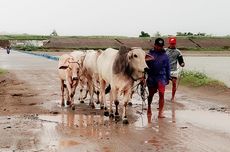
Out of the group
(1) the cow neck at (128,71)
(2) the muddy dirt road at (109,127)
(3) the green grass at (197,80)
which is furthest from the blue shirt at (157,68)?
(3) the green grass at (197,80)

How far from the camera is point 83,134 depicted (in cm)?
994

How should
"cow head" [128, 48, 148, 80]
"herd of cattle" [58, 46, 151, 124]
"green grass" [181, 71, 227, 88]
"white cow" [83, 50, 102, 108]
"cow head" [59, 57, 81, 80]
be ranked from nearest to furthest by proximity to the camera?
"cow head" [128, 48, 148, 80], "herd of cattle" [58, 46, 151, 124], "cow head" [59, 57, 81, 80], "white cow" [83, 50, 102, 108], "green grass" [181, 71, 227, 88]

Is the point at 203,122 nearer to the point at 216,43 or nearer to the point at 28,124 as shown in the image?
the point at 28,124

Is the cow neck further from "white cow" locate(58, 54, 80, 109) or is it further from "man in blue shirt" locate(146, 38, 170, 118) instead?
"white cow" locate(58, 54, 80, 109)

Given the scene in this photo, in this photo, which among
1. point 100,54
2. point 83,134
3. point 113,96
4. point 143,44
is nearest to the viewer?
point 83,134

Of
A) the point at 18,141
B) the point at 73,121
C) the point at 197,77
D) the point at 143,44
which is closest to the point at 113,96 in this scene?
the point at 73,121

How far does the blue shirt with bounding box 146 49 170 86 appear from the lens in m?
12.1

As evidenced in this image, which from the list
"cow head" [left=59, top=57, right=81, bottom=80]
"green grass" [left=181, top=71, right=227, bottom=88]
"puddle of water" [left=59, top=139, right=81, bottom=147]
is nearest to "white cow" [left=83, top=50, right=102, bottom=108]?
"cow head" [left=59, top=57, right=81, bottom=80]

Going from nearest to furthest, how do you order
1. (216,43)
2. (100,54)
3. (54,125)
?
(54,125) → (100,54) → (216,43)

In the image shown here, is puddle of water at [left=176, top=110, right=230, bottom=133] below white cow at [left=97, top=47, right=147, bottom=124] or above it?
below

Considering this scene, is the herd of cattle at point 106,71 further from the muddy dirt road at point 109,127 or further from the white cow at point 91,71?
the muddy dirt road at point 109,127

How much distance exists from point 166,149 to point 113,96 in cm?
346

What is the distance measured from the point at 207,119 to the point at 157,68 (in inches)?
66.0

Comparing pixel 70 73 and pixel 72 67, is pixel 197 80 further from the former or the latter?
pixel 72 67
